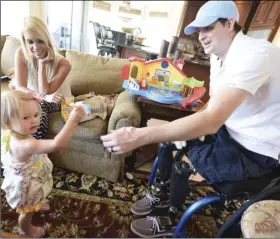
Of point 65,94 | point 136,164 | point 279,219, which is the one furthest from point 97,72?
point 279,219

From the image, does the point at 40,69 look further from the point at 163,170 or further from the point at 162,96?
the point at 163,170

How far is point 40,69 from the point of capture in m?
0.38

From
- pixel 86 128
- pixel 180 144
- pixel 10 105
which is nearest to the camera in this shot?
pixel 10 105

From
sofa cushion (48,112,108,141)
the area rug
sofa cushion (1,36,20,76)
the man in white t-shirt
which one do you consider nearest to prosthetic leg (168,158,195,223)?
the man in white t-shirt

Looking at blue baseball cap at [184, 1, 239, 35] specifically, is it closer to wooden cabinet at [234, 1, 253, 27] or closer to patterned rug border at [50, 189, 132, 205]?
wooden cabinet at [234, 1, 253, 27]

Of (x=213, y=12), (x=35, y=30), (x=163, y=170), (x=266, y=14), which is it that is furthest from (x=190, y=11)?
(x=163, y=170)

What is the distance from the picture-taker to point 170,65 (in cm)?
46

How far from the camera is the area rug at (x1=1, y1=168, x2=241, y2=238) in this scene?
50cm

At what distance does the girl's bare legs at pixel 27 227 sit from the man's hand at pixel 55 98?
0.28m

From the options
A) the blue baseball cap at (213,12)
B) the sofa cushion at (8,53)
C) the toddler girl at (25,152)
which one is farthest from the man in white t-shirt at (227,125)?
the sofa cushion at (8,53)

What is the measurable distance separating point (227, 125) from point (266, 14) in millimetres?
292

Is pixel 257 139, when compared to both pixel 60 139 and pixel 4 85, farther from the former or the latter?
pixel 4 85

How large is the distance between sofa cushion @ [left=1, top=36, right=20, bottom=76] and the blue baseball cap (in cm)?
34

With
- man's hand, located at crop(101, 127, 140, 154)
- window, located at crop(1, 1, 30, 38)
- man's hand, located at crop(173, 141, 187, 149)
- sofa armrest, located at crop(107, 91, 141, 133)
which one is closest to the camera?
window, located at crop(1, 1, 30, 38)
